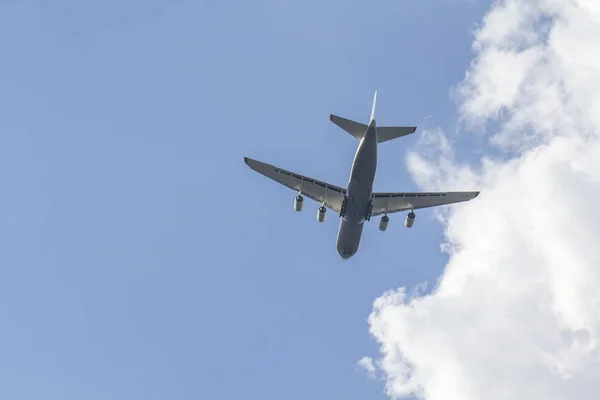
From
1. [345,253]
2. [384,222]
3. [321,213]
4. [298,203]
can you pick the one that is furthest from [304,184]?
[384,222]

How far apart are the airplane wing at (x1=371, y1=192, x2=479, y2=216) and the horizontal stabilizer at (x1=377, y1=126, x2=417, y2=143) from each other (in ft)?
30.3

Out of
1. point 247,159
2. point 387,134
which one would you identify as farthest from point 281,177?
point 387,134

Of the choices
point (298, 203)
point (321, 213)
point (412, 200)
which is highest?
point (412, 200)

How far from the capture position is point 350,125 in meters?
53.8

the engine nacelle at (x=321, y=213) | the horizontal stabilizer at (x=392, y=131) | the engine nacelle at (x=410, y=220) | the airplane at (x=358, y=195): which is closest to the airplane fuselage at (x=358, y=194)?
the airplane at (x=358, y=195)

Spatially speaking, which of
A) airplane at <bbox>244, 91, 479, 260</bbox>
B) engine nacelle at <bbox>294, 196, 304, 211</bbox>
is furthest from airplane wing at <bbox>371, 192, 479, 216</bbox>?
engine nacelle at <bbox>294, 196, 304, 211</bbox>

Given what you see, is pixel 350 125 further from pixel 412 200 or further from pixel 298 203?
pixel 412 200

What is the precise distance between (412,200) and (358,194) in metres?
9.80

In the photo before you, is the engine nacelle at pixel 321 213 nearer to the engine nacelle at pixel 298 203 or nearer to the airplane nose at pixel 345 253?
the engine nacelle at pixel 298 203

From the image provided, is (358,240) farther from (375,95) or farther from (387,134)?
(375,95)

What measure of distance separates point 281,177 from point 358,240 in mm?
8825

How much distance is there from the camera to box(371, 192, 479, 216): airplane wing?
63.6 metres

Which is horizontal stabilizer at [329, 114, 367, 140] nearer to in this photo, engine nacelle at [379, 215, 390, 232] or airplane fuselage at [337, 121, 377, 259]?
airplane fuselage at [337, 121, 377, 259]

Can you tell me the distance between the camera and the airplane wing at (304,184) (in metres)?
62.0
